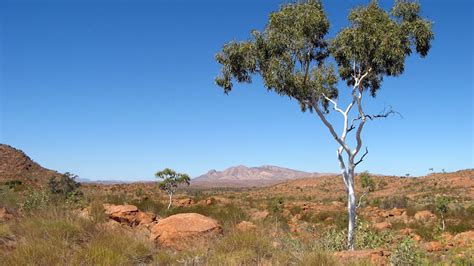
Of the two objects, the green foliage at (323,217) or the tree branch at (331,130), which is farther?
the green foliage at (323,217)

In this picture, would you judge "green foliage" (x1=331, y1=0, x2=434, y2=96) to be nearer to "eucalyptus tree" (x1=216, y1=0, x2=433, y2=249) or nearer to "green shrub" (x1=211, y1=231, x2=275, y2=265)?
"eucalyptus tree" (x1=216, y1=0, x2=433, y2=249)

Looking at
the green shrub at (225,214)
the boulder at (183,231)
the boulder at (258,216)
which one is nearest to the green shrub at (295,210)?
the green shrub at (225,214)

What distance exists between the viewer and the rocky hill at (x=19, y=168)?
57.8 metres

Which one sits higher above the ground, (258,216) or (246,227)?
(246,227)

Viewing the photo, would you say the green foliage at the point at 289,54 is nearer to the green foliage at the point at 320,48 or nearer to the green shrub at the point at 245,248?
the green foliage at the point at 320,48

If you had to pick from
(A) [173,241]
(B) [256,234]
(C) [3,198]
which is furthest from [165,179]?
(B) [256,234]

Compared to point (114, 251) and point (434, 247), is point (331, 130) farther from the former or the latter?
point (114, 251)

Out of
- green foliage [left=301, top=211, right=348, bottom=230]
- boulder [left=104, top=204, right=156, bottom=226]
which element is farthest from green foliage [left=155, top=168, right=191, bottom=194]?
boulder [left=104, top=204, right=156, bottom=226]

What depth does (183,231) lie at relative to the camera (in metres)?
10.1

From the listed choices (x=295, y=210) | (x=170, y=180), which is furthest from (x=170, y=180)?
(x=295, y=210)

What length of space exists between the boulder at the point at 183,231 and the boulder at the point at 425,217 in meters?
17.7

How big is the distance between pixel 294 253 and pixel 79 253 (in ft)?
11.9

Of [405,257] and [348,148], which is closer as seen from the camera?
[405,257]

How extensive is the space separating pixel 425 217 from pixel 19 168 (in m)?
57.5
